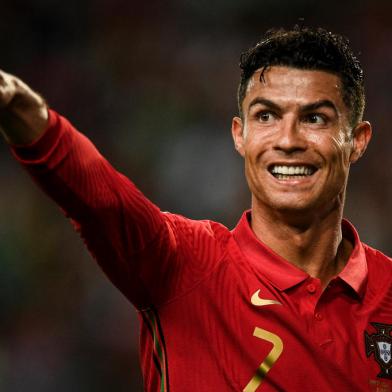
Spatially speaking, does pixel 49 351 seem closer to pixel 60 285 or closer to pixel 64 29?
pixel 60 285

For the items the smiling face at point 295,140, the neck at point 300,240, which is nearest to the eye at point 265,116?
the smiling face at point 295,140

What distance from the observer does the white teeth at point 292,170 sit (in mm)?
2402

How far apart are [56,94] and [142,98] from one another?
1.98 ft

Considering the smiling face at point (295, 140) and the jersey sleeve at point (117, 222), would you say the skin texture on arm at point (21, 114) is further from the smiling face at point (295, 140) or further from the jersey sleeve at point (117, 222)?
the smiling face at point (295, 140)

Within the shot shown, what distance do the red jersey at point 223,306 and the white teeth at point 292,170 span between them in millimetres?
223

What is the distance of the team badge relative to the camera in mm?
2230

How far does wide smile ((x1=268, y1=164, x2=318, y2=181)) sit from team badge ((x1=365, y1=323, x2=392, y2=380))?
19.9 inches

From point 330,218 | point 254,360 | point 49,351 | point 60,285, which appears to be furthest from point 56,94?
point 254,360

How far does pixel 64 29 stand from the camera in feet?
18.3

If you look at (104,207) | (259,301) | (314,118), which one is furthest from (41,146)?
(314,118)

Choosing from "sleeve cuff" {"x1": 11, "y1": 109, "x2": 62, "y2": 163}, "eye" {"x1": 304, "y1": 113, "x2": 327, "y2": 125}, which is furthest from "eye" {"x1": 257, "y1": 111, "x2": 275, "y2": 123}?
"sleeve cuff" {"x1": 11, "y1": 109, "x2": 62, "y2": 163}

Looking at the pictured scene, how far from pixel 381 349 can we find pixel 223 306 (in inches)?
19.0

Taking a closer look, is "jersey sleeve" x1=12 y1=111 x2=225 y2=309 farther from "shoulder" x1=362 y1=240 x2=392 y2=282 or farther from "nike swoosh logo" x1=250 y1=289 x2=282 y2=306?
"shoulder" x1=362 y1=240 x2=392 y2=282

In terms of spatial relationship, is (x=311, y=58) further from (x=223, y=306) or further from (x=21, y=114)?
(x=21, y=114)
